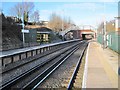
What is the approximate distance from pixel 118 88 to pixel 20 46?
38.2 meters

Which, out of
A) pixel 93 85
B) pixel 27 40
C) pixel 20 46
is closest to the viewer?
pixel 93 85

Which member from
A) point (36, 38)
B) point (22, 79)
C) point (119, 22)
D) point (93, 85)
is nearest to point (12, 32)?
point (36, 38)

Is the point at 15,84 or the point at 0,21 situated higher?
the point at 0,21

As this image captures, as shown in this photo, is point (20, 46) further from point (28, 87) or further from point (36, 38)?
point (28, 87)

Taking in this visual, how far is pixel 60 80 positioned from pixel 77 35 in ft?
406

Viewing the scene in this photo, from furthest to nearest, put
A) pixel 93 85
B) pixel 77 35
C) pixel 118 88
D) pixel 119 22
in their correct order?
pixel 77 35, pixel 119 22, pixel 93 85, pixel 118 88

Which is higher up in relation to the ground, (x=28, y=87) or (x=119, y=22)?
(x=119, y=22)

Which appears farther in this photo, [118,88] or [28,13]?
[28,13]

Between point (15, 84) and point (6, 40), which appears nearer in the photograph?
point (15, 84)

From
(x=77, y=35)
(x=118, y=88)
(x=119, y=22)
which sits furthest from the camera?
(x=77, y=35)

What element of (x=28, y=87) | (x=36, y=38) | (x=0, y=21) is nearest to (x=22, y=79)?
(x=28, y=87)

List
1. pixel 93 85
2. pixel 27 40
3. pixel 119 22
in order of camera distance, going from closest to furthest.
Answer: pixel 93 85 → pixel 27 40 → pixel 119 22

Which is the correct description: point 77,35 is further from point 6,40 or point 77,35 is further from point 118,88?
point 118,88

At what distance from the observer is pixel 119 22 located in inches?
2714
